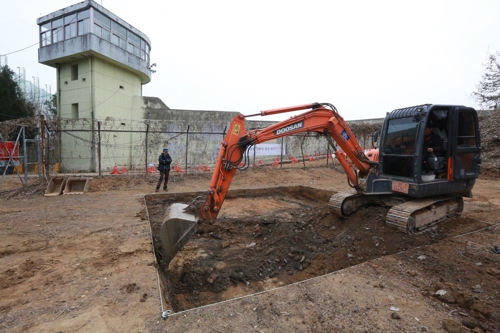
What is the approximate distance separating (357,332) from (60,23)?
73.6 ft

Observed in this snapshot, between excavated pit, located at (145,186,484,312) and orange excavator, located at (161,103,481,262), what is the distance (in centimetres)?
34

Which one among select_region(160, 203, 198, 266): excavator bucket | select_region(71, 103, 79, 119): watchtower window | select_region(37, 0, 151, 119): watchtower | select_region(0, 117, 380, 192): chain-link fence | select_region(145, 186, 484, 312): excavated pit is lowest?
select_region(145, 186, 484, 312): excavated pit

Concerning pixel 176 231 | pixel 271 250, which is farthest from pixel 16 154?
pixel 271 250

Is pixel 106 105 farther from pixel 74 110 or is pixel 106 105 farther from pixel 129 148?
pixel 129 148

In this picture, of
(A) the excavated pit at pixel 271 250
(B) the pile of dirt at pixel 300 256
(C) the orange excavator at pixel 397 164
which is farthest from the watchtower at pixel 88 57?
(C) the orange excavator at pixel 397 164

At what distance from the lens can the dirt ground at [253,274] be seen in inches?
111

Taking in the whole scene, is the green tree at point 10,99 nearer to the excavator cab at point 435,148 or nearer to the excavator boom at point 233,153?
the excavator boom at point 233,153

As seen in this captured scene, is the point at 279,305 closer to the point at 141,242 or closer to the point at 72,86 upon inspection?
the point at 141,242

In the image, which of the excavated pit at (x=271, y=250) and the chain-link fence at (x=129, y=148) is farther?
the chain-link fence at (x=129, y=148)

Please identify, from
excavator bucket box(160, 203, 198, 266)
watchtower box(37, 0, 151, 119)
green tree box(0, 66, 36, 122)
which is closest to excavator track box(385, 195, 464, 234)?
excavator bucket box(160, 203, 198, 266)

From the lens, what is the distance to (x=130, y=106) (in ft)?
65.0

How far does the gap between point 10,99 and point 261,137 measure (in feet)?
73.3

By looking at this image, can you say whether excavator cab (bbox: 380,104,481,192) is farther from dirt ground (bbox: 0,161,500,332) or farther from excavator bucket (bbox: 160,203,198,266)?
excavator bucket (bbox: 160,203,198,266)

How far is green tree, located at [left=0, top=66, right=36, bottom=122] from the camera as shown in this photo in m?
18.9
